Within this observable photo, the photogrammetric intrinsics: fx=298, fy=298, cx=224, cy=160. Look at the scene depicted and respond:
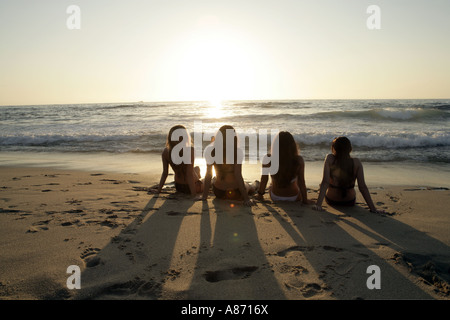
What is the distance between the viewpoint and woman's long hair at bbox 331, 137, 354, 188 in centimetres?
439

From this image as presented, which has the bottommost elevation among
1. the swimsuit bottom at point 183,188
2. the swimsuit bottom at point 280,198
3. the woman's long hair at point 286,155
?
the swimsuit bottom at point 280,198

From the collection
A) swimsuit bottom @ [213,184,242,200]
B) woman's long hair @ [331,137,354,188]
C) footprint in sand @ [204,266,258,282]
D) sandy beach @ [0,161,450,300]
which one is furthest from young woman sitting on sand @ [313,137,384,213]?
footprint in sand @ [204,266,258,282]

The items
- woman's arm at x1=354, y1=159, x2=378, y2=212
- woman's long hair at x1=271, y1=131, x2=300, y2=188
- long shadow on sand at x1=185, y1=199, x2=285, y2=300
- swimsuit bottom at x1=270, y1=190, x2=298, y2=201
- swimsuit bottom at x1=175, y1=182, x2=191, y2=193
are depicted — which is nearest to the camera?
long shadow on sand at x1=185, y1=199, x2=285, y2=300

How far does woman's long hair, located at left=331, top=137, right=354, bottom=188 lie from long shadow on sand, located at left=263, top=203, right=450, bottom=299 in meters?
0.48

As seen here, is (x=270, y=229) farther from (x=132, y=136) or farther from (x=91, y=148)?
(x=132, y=136)

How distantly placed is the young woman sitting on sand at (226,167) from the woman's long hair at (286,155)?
593mm

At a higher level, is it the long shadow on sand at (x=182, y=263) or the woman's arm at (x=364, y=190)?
the woman's arm at (x=364, y=190)

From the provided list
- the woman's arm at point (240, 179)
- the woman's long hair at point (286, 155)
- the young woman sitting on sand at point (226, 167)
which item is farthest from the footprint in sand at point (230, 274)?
the woman's long hair at point (286, 155)

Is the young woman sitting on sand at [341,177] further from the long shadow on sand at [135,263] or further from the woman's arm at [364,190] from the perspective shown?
the long shadow on sand at [135,263]

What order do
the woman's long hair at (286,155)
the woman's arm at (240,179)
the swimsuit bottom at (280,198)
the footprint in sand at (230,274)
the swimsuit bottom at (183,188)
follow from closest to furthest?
the footprint in sand at (230,274) < the woman's long hair at (286,155) < the woman's arm at (240,179) < the swimsuit bottom at (280,198) < the swimsuit bottom at (183,188)

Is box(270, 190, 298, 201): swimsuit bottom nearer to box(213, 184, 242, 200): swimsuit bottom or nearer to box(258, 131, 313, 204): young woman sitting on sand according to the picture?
box(258, 131, 313, 204): young woman sitting on sand

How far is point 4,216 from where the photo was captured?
376 centimetres

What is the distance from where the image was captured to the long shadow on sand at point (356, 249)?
232 centimetres

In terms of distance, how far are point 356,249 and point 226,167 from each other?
2.38 m
